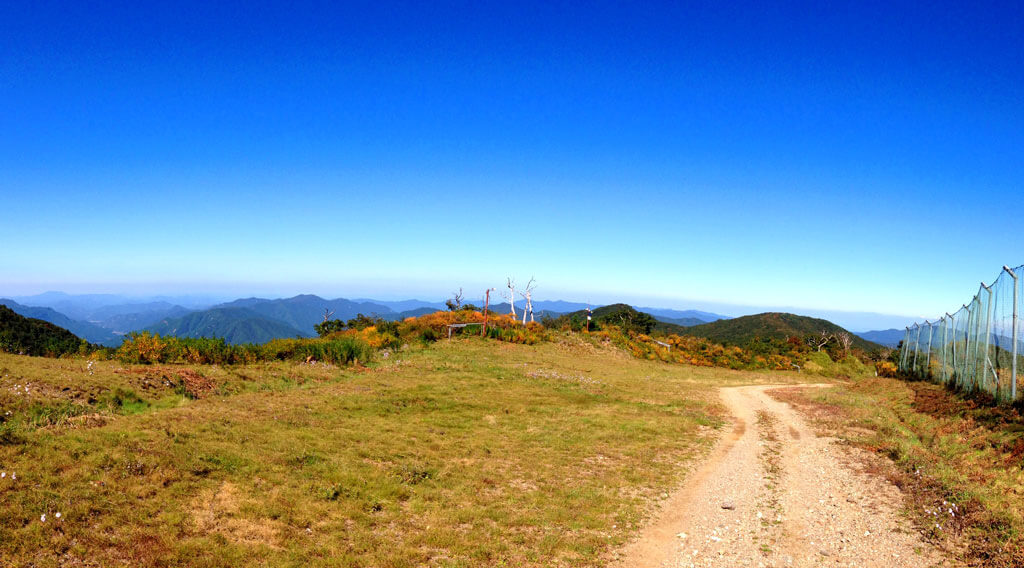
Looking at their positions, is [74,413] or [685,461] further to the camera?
[685,461]

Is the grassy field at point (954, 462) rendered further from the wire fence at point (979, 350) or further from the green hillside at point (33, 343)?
the green hillside at point (33, 343)

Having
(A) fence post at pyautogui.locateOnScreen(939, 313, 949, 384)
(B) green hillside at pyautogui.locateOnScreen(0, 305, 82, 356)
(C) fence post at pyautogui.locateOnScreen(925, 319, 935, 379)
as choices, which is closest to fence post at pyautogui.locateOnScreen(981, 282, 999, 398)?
(A) fence post at pyautogui.locateOnScreen(939, 313, 949, 384)

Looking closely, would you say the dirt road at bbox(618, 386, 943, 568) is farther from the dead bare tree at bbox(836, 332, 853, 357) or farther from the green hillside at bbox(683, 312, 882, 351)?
the green hillside at bbox(683, 312, 882, 351)

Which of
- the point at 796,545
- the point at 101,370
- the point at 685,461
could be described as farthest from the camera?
the point at 101,370

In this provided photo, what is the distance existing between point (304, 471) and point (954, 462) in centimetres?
1287

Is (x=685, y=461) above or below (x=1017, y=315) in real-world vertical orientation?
below

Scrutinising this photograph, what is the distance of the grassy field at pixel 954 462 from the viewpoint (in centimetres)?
654

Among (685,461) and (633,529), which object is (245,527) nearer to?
(633,529)

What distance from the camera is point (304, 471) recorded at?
829 cm

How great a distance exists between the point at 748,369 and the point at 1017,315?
30103 mm

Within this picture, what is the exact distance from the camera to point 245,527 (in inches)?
244

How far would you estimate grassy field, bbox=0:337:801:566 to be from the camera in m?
5.75

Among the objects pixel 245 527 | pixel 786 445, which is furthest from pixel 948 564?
pixel 245 527

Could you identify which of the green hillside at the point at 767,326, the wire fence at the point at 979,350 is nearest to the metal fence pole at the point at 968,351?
the wire fence at the point at 979,350
